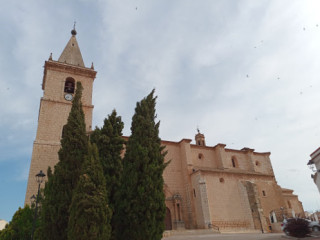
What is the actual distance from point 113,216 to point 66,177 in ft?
7.69

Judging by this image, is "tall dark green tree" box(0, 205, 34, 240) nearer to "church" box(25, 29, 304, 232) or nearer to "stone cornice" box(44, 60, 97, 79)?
"church" box(25, 29, 304, 232)

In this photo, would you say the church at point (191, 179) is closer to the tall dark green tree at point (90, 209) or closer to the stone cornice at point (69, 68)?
the stone cornice at point (69, 68)

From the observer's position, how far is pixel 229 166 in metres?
23.0

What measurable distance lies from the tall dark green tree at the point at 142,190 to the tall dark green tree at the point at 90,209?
0.88 metres

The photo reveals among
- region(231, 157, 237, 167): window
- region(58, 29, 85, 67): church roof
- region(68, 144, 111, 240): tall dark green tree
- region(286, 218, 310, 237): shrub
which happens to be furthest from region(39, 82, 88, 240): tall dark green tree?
region(231, 157, 237, 167): window

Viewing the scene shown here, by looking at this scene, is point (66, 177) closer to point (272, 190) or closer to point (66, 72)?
point (66, 72)

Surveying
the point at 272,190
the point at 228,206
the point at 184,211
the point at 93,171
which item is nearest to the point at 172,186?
the point at 184,211

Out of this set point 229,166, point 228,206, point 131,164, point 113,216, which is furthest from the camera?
point 229,166

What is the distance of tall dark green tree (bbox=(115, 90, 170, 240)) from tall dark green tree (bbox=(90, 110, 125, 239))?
0.44 m

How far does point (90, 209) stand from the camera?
6785 mm

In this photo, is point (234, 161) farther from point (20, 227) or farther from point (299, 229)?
point (20, 227)

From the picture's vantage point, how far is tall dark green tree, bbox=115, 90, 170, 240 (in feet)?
25.1

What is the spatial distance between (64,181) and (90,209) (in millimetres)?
2337

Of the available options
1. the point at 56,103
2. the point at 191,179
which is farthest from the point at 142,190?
the point at 56,103
